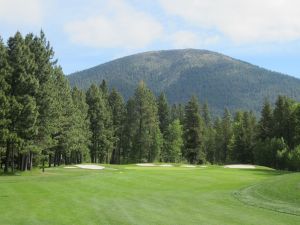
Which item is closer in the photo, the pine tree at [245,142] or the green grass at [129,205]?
the green grass at [129,205]

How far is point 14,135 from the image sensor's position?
42.3m

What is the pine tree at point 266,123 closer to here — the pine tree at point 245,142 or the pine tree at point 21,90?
the pine tree at point 245,142

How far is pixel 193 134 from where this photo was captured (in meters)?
104

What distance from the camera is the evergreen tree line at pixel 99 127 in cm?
4306

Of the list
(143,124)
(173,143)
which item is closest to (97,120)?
(143,124)

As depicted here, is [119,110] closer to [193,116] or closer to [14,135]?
[193,116]

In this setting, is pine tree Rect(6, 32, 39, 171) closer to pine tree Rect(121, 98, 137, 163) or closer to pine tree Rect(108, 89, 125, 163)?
pine tree Rect(121, 98, 137, 163)

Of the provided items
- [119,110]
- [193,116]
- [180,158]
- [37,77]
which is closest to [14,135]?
[37,77]

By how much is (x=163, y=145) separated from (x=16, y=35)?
69.3 meters

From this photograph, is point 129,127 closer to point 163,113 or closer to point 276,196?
point 163,113

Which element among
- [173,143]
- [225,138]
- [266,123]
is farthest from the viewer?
[225,138]

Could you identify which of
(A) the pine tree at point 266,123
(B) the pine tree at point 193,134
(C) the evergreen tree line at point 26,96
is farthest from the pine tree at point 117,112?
(C) the evergreen tree line at point 26,96

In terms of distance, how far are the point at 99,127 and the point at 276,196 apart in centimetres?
6744

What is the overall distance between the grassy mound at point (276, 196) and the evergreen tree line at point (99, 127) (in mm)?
24938
